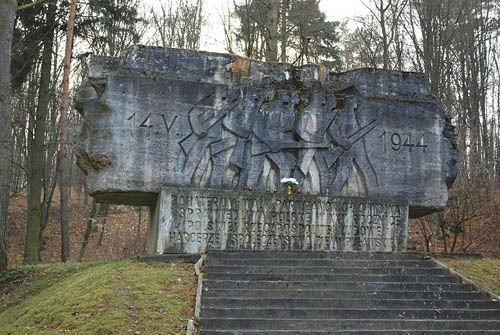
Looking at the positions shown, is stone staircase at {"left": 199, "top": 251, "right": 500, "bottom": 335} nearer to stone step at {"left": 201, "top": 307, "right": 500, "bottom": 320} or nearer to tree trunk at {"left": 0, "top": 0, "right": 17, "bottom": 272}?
stone step at {"left": 201, "top": 307, "right": 500, "bottom": 320}

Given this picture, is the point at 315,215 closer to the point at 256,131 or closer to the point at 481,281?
the point at 256,131

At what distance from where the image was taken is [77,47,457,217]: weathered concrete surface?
10.4 meters

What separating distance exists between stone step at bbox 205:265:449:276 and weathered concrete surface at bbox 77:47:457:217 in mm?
2214

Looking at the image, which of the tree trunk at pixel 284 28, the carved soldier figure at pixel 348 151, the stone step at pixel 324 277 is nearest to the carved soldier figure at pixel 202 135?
the carved soldier figure at pixel 348 151

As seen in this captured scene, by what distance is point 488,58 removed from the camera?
79.4 feet

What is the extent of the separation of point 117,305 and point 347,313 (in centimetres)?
303

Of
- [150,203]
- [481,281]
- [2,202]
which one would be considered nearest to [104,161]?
[150,203]

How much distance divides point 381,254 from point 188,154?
3976mm

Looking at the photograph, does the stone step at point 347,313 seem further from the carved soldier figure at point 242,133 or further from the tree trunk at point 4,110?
the tree trunk at point 4,110

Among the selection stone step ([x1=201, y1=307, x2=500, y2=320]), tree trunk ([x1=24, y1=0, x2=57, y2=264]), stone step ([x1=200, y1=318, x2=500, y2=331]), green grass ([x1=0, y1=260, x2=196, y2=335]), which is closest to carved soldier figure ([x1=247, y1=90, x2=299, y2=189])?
green grass ([x1=0, y1=260, x2=196, y2=335])

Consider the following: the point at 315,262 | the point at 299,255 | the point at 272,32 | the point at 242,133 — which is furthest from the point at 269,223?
the point at 272,32

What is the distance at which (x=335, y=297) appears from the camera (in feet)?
26.4

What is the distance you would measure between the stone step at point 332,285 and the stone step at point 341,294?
157 mm

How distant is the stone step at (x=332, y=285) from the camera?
8180 mm
